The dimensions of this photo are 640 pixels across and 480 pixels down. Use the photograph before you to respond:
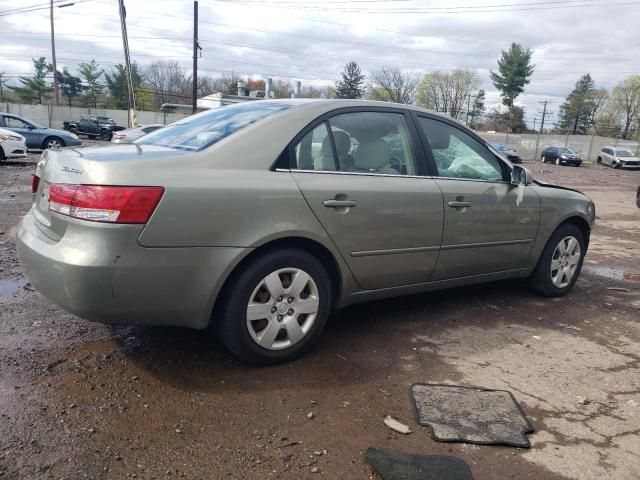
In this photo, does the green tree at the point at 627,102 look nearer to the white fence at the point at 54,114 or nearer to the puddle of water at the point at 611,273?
the white fence at the point at 54,114

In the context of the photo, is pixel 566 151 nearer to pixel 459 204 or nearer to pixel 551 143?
pixel 551 143

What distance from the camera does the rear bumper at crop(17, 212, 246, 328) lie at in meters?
2.63

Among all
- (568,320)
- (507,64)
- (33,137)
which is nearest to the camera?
(568,320)

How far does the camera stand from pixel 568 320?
448cm

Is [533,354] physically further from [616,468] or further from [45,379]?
[45,379]

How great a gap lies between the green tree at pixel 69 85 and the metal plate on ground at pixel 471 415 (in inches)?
2686

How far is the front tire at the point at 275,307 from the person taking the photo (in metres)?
3.01

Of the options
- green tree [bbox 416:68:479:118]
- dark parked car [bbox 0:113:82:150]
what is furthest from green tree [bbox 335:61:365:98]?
dark parked car [bbox 0:113:82:150]

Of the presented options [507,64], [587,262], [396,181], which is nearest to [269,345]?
[396,181]

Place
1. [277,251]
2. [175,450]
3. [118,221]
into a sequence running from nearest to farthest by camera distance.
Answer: [175,450]
[118,221]
[277,251]

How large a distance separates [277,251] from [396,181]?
1.05 m

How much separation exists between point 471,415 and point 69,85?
69.0m

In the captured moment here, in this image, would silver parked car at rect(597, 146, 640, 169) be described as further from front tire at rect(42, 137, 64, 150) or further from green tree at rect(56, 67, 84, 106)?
green tree at rect(56, 67, 84, 106)

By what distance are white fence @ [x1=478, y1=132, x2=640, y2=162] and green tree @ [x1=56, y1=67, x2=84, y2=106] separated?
151 feet
